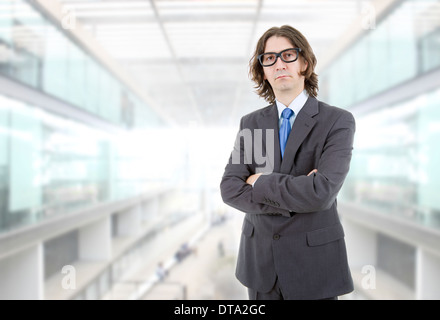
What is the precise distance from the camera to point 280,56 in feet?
4.00

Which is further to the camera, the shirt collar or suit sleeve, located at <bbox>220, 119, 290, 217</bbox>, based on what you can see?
the shirt collar

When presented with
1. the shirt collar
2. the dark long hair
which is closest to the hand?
the shirt collar

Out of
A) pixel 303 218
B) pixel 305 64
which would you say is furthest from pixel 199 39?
pixel 303 218

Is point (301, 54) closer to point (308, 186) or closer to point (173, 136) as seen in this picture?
point (308, 186)

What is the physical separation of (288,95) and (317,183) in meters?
0.39

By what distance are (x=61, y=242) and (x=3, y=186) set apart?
1.19 metres

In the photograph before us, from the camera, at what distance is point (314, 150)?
118 centimetres

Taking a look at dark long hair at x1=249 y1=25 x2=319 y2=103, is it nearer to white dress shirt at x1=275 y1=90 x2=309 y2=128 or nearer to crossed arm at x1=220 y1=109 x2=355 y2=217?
white dress shirt at x1=275 y1=90 x2=309 y2=128

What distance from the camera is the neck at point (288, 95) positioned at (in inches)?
50.2

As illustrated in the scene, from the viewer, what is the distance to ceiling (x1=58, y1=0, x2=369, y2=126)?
3.76m

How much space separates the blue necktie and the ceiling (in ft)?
7.08

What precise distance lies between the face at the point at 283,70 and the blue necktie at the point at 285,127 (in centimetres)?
8

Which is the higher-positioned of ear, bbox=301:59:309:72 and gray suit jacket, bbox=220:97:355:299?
ear, bbox=301:59:309:72

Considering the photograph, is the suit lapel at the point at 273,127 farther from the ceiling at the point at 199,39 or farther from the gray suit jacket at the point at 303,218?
the ceiling at the point at 199,39
